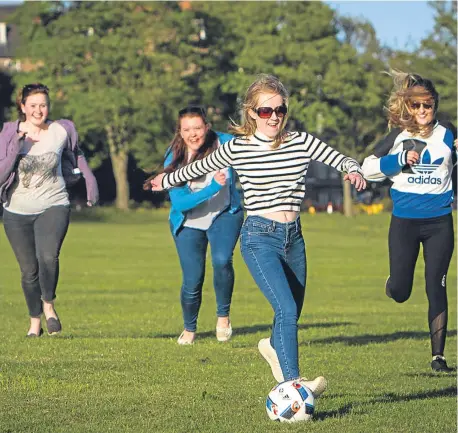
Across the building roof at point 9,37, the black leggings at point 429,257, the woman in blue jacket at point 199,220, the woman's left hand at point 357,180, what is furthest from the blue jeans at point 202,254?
the building roof at point 9,37

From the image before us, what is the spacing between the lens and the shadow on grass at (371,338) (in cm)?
1326

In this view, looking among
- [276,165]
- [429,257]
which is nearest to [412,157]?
[429,257]

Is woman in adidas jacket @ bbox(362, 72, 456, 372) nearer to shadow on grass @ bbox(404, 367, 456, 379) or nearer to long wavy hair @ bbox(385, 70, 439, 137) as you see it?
long wavy hair @ bbox(385, 70, 439, 137)

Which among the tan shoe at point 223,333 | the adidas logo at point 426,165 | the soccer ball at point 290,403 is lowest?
the tan shoe at point 223,333

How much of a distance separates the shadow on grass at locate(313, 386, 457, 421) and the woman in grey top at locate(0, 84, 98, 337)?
Result: 14.5 feet

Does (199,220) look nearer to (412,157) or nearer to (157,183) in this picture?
(157,183)

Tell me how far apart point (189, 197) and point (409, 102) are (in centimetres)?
235

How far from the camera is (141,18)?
244 ft

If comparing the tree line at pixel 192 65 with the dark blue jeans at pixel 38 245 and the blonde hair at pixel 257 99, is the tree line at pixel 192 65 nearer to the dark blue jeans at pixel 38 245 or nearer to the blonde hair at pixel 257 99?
the dark blue jeans at pixel 38 245

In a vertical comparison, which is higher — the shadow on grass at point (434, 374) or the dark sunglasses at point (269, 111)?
the dark sunglasses at point (269, 111)

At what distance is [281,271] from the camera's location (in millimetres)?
8500

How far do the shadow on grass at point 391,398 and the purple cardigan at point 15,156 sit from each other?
4.37 metres

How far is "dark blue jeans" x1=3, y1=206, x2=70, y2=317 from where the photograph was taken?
40.6 ft

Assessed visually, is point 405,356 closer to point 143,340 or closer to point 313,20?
point 143,340
